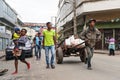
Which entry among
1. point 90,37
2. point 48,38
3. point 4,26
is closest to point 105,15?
point 4,26

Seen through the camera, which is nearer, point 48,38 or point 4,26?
point 48,38

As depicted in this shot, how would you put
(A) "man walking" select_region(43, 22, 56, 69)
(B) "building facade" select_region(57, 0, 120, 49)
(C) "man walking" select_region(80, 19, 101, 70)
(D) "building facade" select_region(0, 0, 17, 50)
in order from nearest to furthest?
(C) "man walking" select_region(80, 19, 101, 70) → (A) "man walking" select_region(43, 22, 56, 69) → (B) "building facade" select_region(57, 0, 120, 49) → (D) "building facade" select_region(0, 0, 17, 50)

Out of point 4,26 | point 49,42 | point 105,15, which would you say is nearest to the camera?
point 49,42

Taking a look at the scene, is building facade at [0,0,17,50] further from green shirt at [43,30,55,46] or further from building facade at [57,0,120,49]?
green shirt at [43,30,55,46]

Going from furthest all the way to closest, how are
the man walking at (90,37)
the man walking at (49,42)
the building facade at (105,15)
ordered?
the building facade at (105,15), the man walking at (49,42), the man walking at (90,37)

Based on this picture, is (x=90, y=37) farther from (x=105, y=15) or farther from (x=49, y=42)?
(x=105, y=15)

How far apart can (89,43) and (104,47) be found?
2967 cm

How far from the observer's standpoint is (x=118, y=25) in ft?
136

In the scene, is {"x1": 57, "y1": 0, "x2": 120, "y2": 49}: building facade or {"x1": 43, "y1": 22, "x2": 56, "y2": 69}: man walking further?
{"x1": 57, "y1": 0, "x2": 120, "y2": 49}: building facade

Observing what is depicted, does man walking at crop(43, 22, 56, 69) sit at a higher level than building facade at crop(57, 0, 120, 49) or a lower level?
lower

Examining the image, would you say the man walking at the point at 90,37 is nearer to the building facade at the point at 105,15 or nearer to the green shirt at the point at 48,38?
the green shirt at the point at 48,38

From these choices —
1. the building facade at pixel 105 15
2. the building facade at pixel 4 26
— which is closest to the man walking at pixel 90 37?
the building facade at pixel 4 26

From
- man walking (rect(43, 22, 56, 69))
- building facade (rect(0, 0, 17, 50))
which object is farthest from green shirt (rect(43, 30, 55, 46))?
building facade (rect(0, 0, 17, 50))

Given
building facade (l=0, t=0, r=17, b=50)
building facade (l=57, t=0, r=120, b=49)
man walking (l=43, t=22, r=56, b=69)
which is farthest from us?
building facade (l=0, t=0, r=17, b=50)
